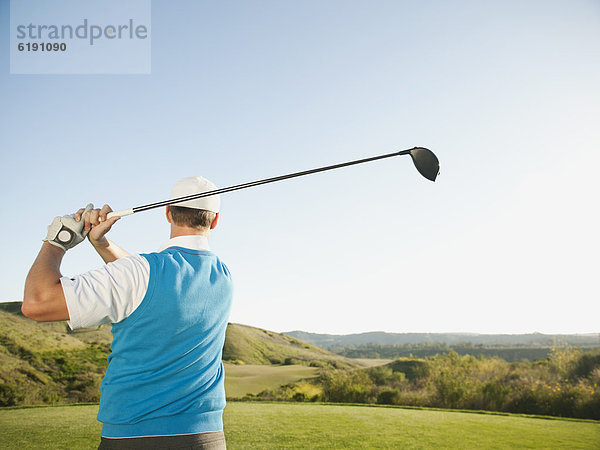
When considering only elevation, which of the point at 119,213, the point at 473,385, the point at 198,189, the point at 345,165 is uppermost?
the point at 345,165

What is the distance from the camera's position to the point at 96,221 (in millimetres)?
1811

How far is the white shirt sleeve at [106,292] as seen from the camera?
1.42 meters

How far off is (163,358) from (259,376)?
13.5 metres

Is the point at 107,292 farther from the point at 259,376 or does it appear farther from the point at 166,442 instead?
the point at 259,376

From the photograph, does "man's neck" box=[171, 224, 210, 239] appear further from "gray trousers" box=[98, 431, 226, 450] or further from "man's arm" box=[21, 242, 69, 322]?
"gray trousers" box=[98, 431, 226, 450]

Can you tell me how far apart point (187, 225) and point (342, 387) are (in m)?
10.0

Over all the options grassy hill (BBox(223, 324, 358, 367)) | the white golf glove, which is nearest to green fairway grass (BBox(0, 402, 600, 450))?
the white golf glove

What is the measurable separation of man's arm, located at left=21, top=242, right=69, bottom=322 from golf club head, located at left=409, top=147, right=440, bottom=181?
6.01 feet

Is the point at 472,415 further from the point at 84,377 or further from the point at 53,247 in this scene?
the point at 84,377

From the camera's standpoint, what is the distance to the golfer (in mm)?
1436

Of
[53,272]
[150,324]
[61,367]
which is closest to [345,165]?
[150,324]

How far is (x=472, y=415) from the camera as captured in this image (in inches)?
309

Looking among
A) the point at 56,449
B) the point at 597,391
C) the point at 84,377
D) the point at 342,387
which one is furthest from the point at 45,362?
the point at 597,391

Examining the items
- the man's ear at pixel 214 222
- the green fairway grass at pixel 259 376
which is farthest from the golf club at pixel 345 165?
the green fairway grass at pixel 259 376
